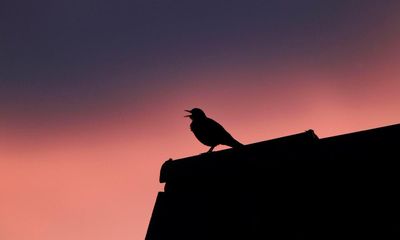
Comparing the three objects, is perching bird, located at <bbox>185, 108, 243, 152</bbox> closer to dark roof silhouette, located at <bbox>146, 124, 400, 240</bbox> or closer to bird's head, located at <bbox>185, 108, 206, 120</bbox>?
bird's head, located at <bbox>185, 108, 206, 120</bbox>

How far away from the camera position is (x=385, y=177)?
2271 mm

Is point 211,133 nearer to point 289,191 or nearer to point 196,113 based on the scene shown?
point 196,113

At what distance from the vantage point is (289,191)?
2.43 meters

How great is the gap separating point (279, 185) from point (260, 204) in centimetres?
18

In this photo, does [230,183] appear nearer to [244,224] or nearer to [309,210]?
[244,224]

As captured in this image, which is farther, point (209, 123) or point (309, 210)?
point (209, 123)

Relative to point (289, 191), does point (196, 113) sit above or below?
above

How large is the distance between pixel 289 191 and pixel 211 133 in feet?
15.7

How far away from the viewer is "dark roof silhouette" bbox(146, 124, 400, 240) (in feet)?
7.29

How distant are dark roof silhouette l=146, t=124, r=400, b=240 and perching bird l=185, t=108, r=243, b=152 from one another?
4.39 meters

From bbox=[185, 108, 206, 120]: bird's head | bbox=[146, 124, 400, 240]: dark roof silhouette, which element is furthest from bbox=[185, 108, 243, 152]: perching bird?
bbox=[146, 124, 400, 240]: dark roof silhouette

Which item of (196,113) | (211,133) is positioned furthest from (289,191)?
(196,113)

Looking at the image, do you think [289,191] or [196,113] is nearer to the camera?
[289,191]

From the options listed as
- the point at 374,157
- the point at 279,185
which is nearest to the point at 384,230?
the point at 374,157
